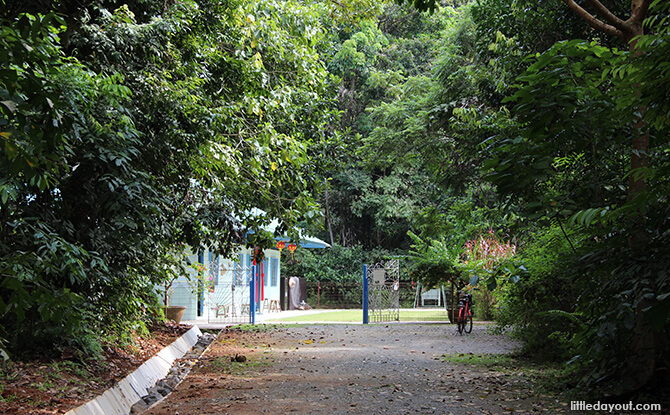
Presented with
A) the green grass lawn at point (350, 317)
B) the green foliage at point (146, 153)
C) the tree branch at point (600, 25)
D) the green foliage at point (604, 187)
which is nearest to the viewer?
the green foliage at point (604, 187)

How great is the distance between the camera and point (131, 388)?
23.6ft

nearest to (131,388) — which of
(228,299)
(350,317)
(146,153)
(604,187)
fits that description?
(146,153)

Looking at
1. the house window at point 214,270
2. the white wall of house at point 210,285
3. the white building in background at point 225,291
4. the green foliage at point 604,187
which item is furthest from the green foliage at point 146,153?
the house window at point 214,270

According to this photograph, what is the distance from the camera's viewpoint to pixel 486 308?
69.4 ft

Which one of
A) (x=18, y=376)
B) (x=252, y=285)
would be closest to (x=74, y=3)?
(x=18, y=376)

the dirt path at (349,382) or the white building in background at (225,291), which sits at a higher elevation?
the white building in background at (225,291)

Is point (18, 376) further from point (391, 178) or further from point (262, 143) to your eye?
point (391, 178)

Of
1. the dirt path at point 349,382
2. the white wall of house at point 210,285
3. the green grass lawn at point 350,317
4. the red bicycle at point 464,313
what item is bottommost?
the dirt path at point 349,382

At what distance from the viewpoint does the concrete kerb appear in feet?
19.3

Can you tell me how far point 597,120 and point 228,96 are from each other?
6.53m

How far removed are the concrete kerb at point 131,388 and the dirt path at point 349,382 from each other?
356mm

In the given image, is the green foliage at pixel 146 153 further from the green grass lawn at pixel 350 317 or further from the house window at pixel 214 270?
the green grass lawn at pixel 350 317

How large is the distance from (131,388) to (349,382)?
2.83 meters

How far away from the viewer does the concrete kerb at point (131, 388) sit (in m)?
5.89
